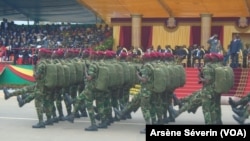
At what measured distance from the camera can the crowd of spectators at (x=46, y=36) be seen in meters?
29.8

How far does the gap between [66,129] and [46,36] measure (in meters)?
19.2

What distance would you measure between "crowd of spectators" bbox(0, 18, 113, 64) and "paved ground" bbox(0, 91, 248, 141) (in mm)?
12992

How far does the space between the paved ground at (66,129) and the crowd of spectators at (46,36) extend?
12992mm

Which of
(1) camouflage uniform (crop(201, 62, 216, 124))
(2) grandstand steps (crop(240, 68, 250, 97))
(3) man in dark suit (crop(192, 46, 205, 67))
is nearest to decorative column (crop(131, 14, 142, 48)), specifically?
(3) man in dark suit (crop(192, 46, 205, 67))

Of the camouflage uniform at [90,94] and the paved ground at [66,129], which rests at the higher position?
the camouflage uniform at [90,94]

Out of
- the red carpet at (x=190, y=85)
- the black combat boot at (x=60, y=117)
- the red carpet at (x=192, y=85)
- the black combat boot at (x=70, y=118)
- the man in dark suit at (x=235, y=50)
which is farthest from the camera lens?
the man in dark suit at (x=235, y=50)

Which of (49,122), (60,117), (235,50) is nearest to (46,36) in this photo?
(235,50)

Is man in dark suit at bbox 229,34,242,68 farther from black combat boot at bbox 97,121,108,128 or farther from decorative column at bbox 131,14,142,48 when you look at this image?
black combat boot at bbox 97,121,108,128

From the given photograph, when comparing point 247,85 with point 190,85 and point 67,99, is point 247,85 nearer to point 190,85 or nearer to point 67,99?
point 190,85

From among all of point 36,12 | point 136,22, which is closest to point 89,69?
point 136,22

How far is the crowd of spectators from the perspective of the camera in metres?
29.8

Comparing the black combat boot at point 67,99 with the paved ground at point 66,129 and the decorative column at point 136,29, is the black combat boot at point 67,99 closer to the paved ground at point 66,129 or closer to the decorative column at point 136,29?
the paved ground at point 66,129

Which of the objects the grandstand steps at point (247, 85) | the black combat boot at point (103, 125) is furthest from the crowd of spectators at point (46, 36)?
the black combat boot at point (103, 125)

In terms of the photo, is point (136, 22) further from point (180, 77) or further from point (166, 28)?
point (180, 77)
